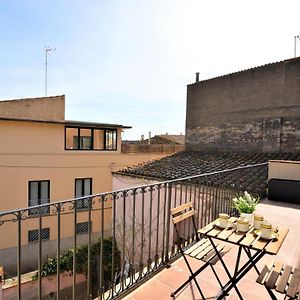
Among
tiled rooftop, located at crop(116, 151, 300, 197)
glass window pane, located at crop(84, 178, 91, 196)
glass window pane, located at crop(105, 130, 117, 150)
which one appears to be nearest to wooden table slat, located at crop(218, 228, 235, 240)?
tiled rooftop, located at crop(116, 151, 300, 197)

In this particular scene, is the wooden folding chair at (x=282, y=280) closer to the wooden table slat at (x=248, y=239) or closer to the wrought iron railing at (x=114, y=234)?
the wooden table slat at (x=248, y=239)

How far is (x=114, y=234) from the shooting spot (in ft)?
9.21

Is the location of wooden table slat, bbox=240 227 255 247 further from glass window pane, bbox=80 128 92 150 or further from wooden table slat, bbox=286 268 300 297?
glass window pane, bbox=80 128 92 150

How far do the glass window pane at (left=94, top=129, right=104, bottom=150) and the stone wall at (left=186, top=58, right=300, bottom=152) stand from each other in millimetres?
5292

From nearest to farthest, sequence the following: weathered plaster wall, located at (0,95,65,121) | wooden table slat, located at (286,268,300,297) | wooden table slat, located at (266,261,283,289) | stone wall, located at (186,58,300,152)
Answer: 1. wooden table slat, located at (286,268,300,297)
2. wooden table slat, located at (266,261,283,289)
3. stone wall, located at (186,58,300,152)
4. weathered plaster wall, located at (0,95,65,121)

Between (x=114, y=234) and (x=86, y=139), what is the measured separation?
474 inches

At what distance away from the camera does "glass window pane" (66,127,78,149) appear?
13.7m

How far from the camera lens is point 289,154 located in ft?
35.2

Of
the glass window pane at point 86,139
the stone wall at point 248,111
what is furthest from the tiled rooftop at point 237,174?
the glass window pane at point 86,139

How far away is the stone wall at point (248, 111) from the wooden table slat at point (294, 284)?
10.2 meters

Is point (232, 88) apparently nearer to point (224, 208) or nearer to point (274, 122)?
point (274, 122)

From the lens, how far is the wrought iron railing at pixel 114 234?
7.86 ft

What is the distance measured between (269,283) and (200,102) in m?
14.0

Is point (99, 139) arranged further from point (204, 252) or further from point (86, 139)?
point (204, 252)
